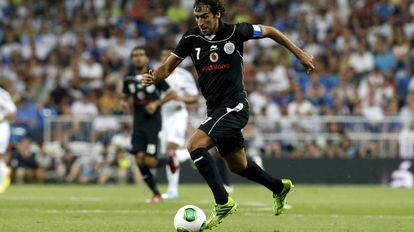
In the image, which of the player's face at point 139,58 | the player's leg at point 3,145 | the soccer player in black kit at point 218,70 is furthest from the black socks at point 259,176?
the player's leg at point 3,145

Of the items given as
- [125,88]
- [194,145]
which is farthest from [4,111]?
[194,145]

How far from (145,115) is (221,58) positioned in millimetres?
5925

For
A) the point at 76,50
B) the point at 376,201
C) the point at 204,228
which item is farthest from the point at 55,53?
the point at 204,228

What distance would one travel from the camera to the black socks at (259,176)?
10.6 m

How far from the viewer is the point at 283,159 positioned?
22719mm

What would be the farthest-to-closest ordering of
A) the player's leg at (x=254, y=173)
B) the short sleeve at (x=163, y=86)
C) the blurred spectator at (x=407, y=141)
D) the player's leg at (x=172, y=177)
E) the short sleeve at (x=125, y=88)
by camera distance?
the blurred spectator at (x=407, y=141)
the player's leg at (x=172, y=177)
the short sleeve at (x=125, y=88)
the short sleeve at (x=163, y=86)
the player's leg at (x=254, y=173)

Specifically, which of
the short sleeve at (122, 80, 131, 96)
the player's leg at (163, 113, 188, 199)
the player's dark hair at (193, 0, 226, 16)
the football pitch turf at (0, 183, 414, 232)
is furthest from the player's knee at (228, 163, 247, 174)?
the player's leg at (163, 113, 188, 199)

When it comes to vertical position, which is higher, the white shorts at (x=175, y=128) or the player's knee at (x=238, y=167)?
the player's knee at (x=238, y=167)

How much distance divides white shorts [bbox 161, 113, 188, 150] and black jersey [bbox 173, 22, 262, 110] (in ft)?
23.5

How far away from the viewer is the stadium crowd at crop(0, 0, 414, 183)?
76.8 ft

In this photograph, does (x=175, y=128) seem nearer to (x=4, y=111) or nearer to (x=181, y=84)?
(x=181, y=84)

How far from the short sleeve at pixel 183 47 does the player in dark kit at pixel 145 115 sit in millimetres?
5226

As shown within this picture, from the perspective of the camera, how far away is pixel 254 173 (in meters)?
10.6

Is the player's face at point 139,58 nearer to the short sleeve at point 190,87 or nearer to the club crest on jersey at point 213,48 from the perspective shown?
the short sleeve at point 190,87
